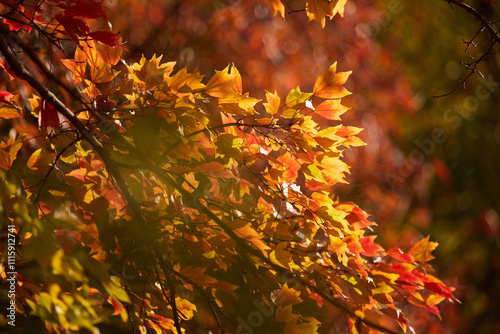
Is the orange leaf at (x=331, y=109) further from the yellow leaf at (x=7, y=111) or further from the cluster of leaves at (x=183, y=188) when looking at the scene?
the yellow leaf at (x=7, y=111)

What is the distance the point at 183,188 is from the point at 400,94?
359 cm

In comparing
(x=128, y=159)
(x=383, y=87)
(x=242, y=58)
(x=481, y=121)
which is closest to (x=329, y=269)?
(x=128, y=159)

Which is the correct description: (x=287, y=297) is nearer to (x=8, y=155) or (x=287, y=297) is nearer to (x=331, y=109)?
(x=331, y=109)

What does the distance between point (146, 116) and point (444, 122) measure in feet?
16.4

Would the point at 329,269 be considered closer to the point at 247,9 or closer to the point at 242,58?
A: the point at 242,58

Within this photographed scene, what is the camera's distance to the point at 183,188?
3.02ft

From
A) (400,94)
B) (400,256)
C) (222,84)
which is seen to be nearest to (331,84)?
(222,84)

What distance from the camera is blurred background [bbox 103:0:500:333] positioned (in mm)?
2938

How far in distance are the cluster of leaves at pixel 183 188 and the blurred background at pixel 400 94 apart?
1632mm

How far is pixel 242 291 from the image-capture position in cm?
105

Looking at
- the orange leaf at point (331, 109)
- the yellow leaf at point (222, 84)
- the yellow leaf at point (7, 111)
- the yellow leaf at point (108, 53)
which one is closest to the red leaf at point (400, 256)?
the orange leaf at point (331, 109)

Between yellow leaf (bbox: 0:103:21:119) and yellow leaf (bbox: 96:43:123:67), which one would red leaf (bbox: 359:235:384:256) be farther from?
yellow leaf (bbox: 0:103:21:119)

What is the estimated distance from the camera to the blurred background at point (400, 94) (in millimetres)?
2938

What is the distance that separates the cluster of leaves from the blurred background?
64.2 inches
